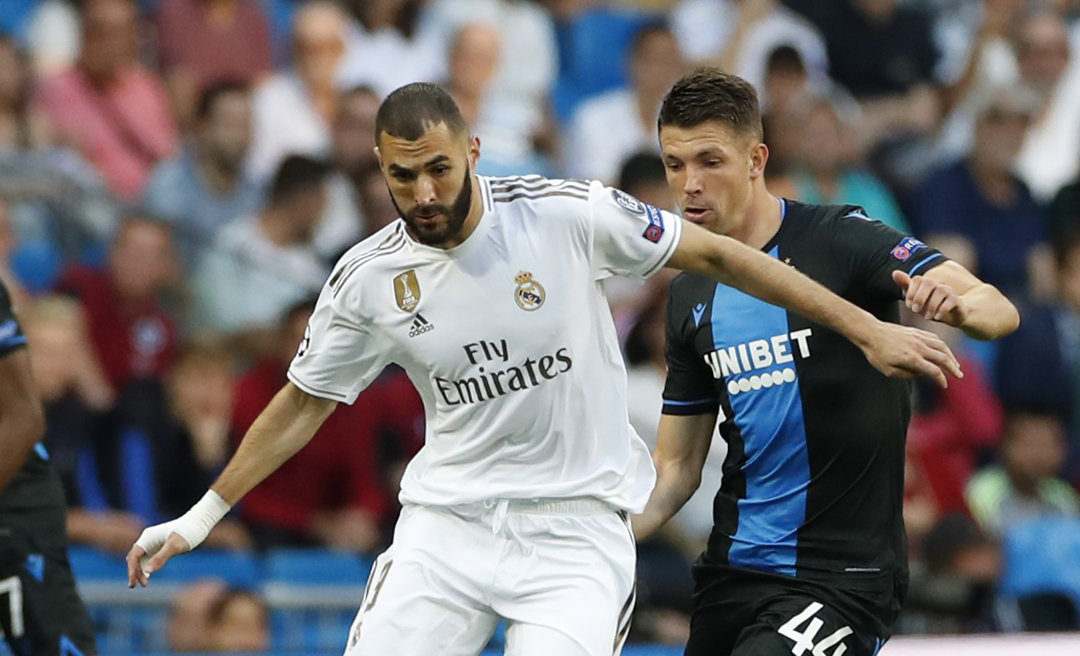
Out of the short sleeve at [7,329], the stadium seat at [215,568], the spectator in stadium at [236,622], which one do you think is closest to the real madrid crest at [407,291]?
the short sleeve at [7,329]

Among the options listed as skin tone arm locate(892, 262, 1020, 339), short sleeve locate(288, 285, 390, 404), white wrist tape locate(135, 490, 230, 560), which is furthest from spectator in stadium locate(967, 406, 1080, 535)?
white wrist tape locate(135, 490, 230, 560)

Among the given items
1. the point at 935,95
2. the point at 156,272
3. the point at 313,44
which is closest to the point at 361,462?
the point at 156,272

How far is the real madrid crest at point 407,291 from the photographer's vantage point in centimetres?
516

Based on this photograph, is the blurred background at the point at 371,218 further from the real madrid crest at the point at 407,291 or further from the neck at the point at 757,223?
the real madrid crest at the point at 407,291

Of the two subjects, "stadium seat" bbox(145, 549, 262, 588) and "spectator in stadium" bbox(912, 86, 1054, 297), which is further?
"spectator in stadium" bbox(912, 86, 1054, 297)

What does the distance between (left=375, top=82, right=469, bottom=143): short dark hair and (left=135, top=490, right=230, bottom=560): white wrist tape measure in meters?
1.30

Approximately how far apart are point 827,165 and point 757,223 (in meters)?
6.49

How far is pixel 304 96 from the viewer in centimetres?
1138

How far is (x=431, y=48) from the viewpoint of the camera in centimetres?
1178

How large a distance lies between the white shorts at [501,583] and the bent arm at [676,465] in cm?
48

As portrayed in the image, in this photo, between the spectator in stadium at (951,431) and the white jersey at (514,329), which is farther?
the spectator in stadium at (951,431)

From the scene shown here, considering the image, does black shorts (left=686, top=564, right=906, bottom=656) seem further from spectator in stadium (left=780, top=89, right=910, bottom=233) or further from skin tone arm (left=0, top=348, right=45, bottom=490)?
spectator in stadium (left=780, top=89, right=910, bottom=233)

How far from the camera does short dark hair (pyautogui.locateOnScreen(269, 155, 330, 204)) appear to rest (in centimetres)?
1068

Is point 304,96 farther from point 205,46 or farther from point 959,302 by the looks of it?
point 959,302
